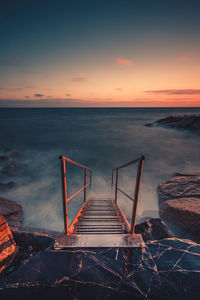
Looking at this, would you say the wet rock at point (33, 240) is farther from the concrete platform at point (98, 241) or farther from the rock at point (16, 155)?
the rock at point (16, 155)

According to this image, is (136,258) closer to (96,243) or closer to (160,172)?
(96,243)

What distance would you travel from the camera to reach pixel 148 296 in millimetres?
1536

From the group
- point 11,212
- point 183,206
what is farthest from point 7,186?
point 183,206

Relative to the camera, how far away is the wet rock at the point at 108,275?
156 cm

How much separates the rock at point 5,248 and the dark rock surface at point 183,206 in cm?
379

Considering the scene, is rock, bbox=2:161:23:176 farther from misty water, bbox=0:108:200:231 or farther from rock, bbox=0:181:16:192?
rock, bbox=0:181:16:192

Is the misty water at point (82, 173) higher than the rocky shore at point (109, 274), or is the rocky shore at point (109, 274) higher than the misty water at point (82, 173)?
the rocky shore at point (109, 274)

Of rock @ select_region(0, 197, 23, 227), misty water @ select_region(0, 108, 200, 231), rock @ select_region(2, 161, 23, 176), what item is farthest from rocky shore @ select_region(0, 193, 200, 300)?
rock @ select_region(2, 161, 23, 176)

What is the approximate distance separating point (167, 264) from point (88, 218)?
1.88 meters

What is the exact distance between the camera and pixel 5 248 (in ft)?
7.45

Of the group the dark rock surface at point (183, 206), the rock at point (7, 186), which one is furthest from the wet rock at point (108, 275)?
the rock at point (7, 186)

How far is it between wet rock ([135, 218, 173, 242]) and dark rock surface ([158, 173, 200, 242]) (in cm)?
84

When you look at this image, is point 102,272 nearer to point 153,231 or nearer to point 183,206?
point 153,231

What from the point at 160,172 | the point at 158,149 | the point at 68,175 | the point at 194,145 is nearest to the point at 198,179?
the point at 160,172
